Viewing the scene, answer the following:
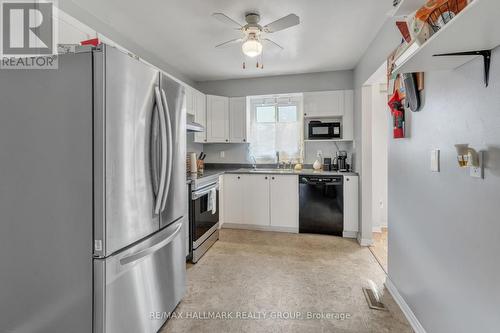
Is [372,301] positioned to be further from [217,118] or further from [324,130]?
[217,118]

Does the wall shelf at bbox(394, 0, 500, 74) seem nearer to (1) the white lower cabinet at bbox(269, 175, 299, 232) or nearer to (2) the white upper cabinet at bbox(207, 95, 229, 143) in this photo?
(1) the white lower cabinet at bbox(269, 175, 299, 232)

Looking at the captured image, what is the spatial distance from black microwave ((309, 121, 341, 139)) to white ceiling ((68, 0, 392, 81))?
2.96 feet

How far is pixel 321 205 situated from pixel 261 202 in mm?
923

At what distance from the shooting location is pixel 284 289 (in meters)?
2.25

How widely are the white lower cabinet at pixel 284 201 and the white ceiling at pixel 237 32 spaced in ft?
5.92

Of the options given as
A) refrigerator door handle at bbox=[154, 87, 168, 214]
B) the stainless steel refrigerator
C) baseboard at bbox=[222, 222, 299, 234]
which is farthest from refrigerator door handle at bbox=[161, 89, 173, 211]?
baseboard at bbox=[222, 222, 299, 234]

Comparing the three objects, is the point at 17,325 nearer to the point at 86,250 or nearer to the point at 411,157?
the point at 86,250

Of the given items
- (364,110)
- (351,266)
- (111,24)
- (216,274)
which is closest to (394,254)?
(351,266)

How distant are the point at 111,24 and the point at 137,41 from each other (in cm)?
42

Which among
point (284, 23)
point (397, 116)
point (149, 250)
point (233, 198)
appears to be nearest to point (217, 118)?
point (233, 198)

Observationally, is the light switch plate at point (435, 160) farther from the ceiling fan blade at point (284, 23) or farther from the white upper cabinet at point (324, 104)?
the white upper cabinet at point (324, 104)

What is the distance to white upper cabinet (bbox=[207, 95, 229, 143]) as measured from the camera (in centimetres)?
429

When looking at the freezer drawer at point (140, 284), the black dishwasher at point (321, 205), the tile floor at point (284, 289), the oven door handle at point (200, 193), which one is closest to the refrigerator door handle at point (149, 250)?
the freezer drawer at point (140, 284)

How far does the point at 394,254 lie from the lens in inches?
84.9
